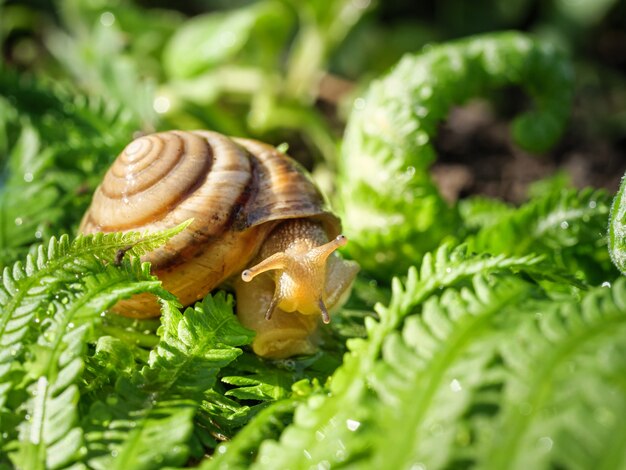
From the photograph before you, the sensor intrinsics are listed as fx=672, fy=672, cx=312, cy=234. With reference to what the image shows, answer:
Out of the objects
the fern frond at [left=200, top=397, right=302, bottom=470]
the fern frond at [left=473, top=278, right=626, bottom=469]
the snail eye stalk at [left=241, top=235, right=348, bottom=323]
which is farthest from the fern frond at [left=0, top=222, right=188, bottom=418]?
the fern frond at [left=473, top=278, right=626, bottom=469]

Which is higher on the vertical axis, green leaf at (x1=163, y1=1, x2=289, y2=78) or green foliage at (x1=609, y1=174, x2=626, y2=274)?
green leaf at (x1=163, y1=1, x2=289, y2=78)

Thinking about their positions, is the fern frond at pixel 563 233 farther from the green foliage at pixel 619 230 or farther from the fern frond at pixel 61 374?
the fern frond at pixel 61 374

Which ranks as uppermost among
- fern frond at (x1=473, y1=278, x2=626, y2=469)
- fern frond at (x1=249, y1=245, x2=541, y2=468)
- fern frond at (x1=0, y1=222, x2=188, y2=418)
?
fern frond at (x1=0, y1=222, x2=188, y2=418)

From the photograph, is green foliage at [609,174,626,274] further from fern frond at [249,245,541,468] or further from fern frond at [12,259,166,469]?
fern frond at [12,259,166,469]

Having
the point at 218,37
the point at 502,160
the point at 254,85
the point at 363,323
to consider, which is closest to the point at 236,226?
the point at 363,323

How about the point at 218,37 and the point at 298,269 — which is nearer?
the point at 298,269

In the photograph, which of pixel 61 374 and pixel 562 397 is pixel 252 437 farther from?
pixel 562 397

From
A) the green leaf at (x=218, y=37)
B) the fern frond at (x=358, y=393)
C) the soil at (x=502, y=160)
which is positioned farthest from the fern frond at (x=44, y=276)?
the soil at (x=502, y=160)
